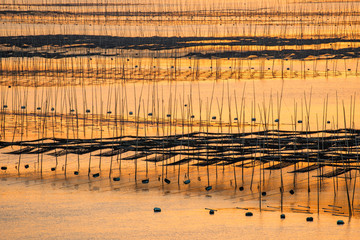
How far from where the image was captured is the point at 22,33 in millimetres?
42625

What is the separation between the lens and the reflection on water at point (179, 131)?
16188 millimetres

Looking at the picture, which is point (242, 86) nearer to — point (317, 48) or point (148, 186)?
point (317, 48)

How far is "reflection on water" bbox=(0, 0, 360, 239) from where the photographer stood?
1619 cm

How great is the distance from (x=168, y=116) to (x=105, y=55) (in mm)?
13334

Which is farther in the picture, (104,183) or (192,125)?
(192,125)

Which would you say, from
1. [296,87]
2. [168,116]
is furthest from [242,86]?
[168,116]

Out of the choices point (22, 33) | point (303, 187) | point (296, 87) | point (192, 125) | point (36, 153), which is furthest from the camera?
point (22, 33)

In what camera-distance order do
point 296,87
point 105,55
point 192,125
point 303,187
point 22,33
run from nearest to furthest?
point 303,187 → point 192,125 → point 296,87 → point 105,55 → point 22,33

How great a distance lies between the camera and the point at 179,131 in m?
22.6

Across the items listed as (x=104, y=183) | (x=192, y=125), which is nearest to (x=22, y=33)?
(x=192, y=125)

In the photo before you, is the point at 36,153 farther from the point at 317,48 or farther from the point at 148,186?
the point at 317,48

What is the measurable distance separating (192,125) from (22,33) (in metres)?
22.0

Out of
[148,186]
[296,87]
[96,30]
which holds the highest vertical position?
[96,30]

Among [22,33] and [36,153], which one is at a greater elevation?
[22,33]
